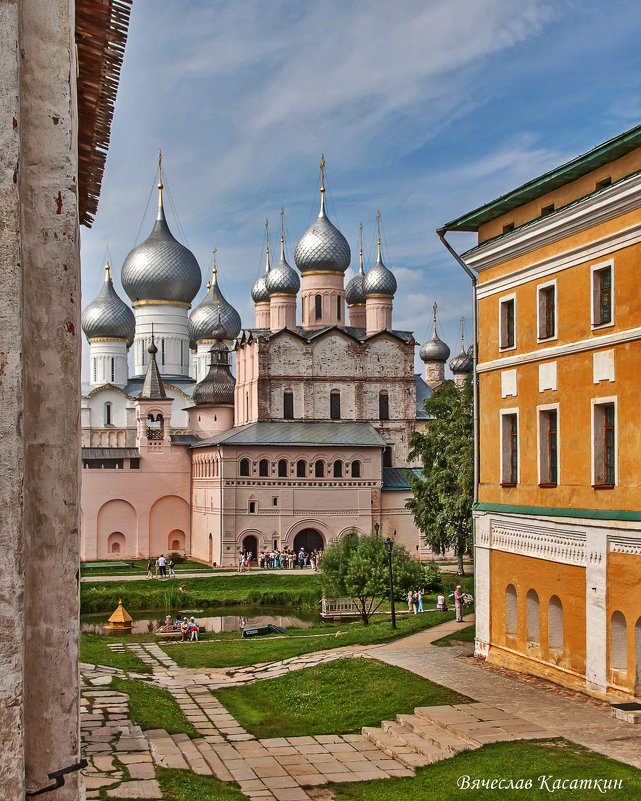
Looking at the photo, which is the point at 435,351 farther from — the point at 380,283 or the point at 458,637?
the point at 458,637

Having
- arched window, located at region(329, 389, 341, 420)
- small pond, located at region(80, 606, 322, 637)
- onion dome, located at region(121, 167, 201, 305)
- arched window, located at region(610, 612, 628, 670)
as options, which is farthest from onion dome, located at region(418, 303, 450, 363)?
arched window, located at region(610, 612, 628, 670)

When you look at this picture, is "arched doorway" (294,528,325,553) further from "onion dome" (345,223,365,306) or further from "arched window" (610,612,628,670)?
"arched window" (610,612,628,670)

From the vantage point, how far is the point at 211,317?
196ft

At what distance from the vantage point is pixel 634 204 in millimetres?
12867

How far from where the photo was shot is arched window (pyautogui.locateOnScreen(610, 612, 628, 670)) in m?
12.9

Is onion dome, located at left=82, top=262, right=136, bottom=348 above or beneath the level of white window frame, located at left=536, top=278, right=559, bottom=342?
above

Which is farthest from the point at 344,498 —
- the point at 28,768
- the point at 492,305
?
the point at 28,768

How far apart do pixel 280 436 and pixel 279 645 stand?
21604 millimetres

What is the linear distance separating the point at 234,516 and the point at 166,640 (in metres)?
15.6

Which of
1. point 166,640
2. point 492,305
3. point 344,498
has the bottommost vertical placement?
point 166,640

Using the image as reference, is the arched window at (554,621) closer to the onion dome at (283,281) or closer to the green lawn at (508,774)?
the green lawn at (508,774)

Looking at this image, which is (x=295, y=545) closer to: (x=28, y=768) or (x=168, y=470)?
(x=168, y=470)

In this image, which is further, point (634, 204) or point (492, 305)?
point (492, 305)

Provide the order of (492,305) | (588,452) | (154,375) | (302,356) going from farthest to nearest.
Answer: (154,375) < (302,356) < (492,305) < (588,452)
